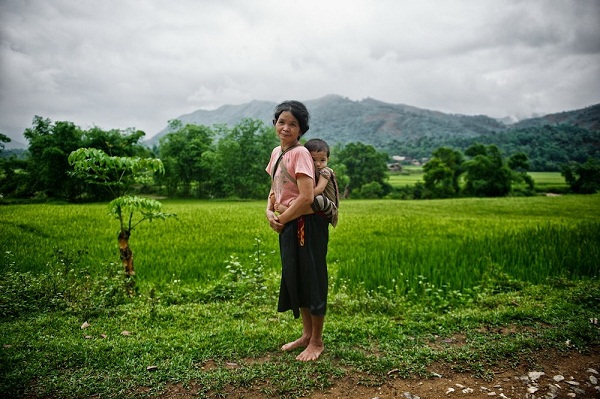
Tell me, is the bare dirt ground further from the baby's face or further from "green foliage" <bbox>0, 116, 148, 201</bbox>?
"green foliage" <bbox>0, 116, 148, 201</bbox>

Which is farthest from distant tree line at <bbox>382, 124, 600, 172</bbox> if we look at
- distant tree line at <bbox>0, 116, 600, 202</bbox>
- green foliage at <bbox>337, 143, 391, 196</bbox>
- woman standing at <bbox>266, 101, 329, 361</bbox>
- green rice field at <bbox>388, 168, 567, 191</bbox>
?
woman standing at <bbox>266, 101, 329, 361</bbox>

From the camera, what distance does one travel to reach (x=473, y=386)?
2.68 meters

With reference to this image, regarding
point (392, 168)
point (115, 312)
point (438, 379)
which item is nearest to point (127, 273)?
point (115, 312)

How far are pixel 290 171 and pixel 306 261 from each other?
2.65 ft

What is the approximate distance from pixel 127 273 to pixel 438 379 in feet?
13.4

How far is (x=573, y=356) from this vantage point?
3.09 meters

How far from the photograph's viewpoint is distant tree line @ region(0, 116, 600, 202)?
25.7 metres

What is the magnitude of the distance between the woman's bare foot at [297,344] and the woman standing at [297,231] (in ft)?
0.44

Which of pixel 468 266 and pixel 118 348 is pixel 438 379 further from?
pixel 468 266

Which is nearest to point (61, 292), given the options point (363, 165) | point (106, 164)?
point (106, 164)

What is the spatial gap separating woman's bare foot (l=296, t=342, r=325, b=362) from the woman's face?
73.1 inches

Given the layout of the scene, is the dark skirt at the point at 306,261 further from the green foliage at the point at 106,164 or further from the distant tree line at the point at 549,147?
the distant tree line at the point at 549,147

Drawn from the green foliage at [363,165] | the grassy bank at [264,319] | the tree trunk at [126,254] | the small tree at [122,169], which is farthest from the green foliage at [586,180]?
the tree trunk at [126,254]

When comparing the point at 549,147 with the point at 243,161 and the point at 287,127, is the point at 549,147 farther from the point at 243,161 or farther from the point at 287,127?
the point at 287,127
